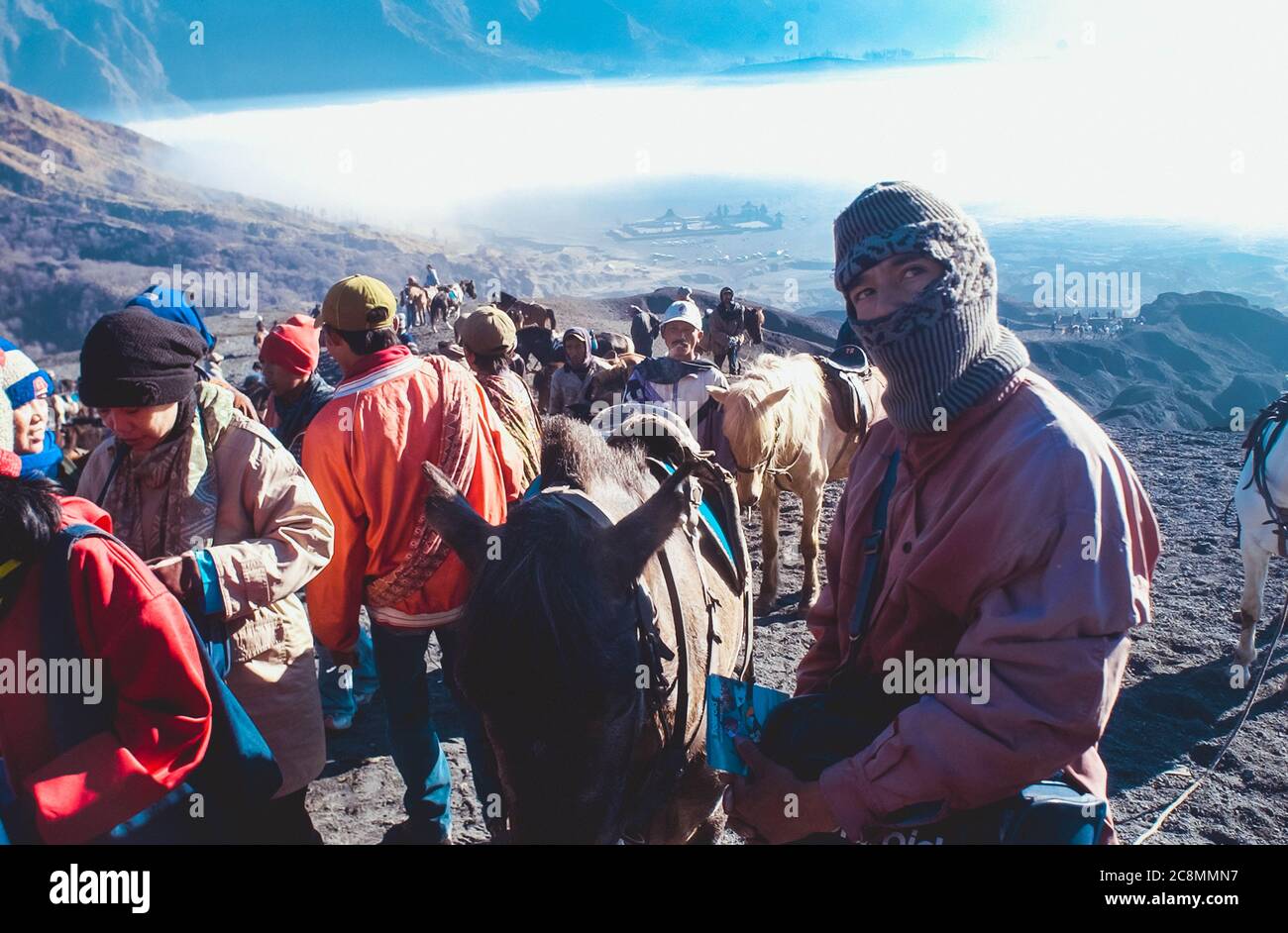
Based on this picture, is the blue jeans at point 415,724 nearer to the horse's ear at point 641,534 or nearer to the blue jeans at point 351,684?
the horse's ear at point 641,534

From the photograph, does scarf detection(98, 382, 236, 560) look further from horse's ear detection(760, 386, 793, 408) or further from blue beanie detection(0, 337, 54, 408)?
horse's ear detection(760, 386, 793, 408)

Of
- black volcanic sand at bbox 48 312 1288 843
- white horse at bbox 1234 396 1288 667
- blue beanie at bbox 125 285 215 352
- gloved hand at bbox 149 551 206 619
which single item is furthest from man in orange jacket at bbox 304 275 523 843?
white horse at bbox 1234 396 1288 667

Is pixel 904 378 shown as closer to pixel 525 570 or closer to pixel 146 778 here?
pixel 525 570

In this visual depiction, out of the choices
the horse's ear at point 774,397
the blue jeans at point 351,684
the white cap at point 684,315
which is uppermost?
the white cap at point 684,315

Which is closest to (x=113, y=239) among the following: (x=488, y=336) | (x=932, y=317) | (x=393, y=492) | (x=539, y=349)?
(x=539, y=349)

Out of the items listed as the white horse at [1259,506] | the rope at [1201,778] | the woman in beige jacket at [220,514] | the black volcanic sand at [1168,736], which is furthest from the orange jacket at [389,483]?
the white horse at [1259,506]

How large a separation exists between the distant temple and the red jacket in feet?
271

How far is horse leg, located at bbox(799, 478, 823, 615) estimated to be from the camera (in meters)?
7.21

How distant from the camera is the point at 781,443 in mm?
7023

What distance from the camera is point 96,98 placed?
516 feet

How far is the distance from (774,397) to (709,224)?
8641cm

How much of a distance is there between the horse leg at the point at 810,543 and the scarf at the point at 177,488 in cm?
541

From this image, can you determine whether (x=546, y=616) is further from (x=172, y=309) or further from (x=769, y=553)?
(x=769, y=553)

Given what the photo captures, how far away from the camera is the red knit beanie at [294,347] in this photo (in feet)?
15.3
